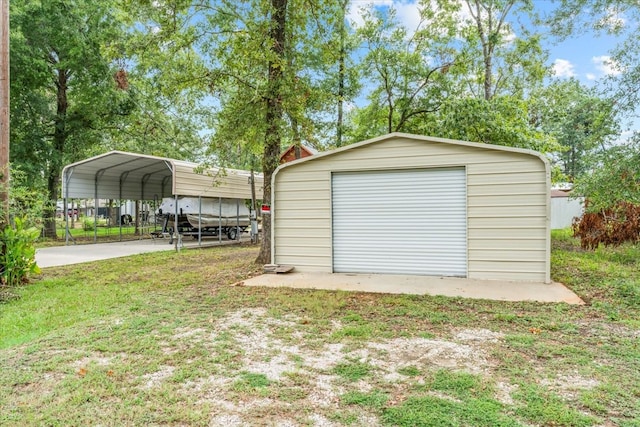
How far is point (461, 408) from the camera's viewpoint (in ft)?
7.52

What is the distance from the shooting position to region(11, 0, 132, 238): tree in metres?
11.9

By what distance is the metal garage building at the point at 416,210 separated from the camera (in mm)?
5906

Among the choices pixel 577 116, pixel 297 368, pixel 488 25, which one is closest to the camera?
pixel 297 368

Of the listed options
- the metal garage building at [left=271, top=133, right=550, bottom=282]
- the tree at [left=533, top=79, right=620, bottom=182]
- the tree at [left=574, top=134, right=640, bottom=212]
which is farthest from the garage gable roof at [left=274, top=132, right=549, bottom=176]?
the tree at [left=533, top=79, right=620, bottom=182]

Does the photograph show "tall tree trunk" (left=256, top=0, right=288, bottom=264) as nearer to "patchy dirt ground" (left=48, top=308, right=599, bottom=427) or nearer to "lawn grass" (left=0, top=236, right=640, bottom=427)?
"lawn grass" (left=0, top=236, right=640, bottom=427)

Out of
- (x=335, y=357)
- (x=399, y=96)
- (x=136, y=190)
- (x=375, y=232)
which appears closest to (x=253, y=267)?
(x=375, y=232)

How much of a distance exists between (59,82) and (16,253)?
10811 mm

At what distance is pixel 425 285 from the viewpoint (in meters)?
5.87

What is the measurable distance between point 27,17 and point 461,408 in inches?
595

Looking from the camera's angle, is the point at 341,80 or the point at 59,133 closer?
the point at 341,80

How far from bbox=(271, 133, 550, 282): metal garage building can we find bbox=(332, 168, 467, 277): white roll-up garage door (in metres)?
0.02

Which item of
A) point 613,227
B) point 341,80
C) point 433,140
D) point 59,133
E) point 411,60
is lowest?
point 613,227

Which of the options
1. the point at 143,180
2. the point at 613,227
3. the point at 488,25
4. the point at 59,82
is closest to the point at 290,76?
the point at 613,227

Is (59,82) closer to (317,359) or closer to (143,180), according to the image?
(143,180)
